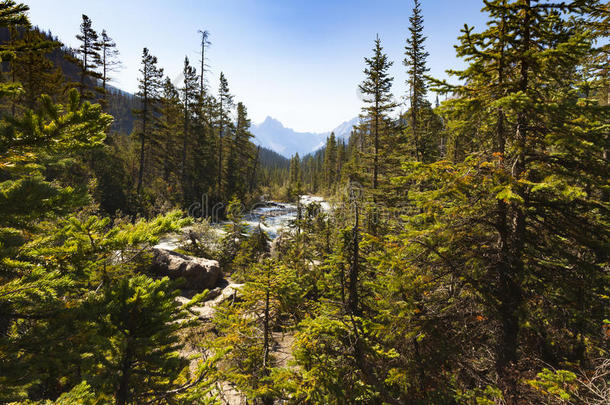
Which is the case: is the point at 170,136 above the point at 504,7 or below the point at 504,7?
above

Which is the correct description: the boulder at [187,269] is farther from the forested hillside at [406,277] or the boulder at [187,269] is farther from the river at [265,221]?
the forested hillside at [406,277]

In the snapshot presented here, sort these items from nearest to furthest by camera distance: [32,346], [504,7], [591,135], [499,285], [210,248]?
1. [32,346]
2. [591,135]
3. [504,7]
4. [499,285]
5. [210,248]

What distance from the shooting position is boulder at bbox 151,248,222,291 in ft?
41.9

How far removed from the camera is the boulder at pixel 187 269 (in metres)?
12.8

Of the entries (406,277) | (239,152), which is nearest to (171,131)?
(239,152)

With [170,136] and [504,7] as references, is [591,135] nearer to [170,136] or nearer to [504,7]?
[504,7]

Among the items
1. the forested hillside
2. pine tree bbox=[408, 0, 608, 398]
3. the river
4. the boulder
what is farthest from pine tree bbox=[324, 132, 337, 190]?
pine tree bbox=[408, 0, 608, 398]

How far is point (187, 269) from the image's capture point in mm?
13000

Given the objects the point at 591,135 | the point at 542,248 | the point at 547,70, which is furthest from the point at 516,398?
the point at 547,70

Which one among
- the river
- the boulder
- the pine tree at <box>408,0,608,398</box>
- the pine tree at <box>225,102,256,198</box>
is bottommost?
A: the boulder

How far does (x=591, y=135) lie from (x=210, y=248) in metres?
18.2

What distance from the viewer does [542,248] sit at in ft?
14.9

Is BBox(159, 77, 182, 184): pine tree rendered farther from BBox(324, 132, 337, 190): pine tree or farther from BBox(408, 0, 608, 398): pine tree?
BBox(324, 132, 337, 190): pine tree

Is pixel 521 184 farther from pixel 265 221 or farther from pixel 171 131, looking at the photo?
pixel 171 131
